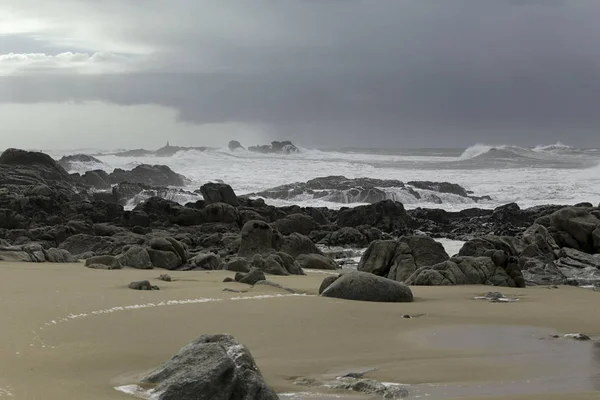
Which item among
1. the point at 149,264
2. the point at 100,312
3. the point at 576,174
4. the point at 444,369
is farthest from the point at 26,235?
the point at 576,174

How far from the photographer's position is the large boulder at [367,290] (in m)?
9.59

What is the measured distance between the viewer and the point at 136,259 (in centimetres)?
1409

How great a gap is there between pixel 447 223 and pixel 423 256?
42.3ft

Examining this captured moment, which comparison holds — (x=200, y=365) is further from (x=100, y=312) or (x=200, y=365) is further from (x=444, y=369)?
(x=100, y=312)

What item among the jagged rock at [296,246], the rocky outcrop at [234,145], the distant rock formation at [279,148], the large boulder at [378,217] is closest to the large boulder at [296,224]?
the large boulder at [378,217]

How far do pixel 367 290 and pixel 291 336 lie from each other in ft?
8.83

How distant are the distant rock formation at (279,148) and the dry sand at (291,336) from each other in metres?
79.4

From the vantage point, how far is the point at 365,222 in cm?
2498

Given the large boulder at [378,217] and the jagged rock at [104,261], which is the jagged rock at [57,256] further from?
the large boulder at [378,217]

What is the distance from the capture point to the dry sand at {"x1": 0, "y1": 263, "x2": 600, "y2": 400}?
5336 mm

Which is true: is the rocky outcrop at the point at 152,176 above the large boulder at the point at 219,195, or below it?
below

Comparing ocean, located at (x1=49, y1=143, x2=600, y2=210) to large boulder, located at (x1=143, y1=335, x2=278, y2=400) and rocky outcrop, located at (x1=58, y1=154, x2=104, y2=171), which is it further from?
large boulder, located at (x1=143, y1=335, x2=278, y2=400)

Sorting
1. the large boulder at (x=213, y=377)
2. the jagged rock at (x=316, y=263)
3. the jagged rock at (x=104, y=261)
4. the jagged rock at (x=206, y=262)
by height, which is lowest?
the jagged rock at (x=316, y=263)

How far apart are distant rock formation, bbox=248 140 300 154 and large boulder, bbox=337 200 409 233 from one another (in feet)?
209
